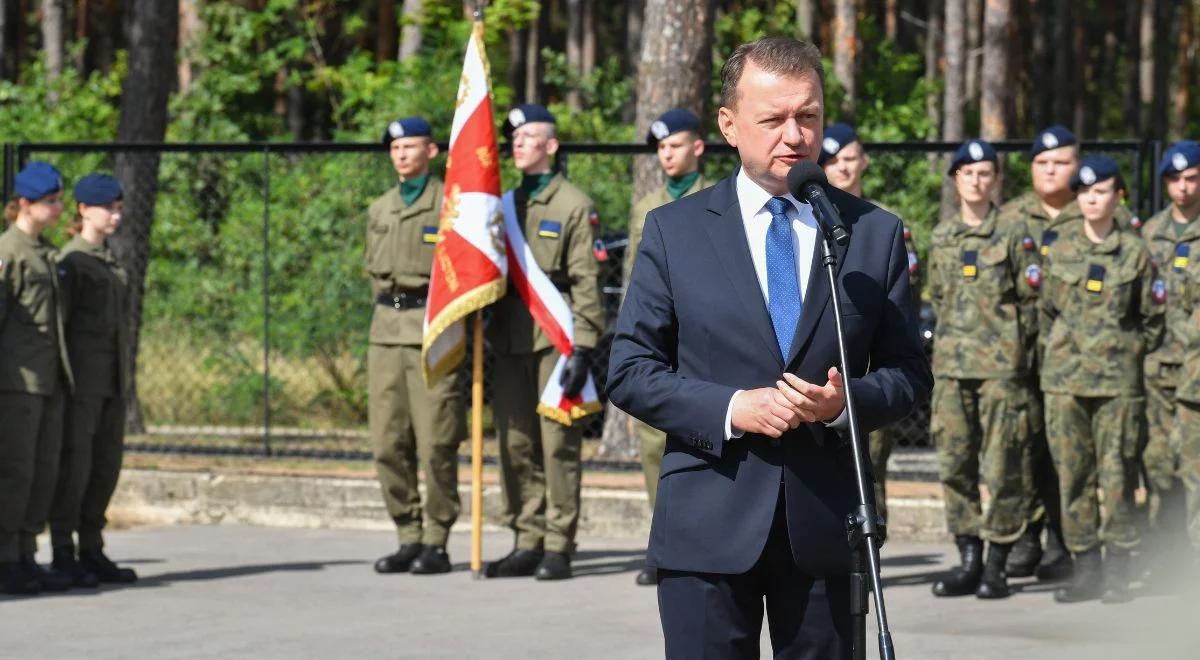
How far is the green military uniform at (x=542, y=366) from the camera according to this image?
9.38 meters

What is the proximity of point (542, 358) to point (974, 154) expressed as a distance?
2.38m

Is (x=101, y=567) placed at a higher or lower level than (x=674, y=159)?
lower

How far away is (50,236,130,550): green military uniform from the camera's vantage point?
9141 mm

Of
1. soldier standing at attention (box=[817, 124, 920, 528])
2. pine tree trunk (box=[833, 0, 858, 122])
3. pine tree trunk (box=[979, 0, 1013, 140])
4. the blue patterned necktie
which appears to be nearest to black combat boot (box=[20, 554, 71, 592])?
soldier standing at attention (box=[817, 124, 920, 528])

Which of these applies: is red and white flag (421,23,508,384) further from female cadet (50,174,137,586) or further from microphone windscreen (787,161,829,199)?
microphone windscreen (787,161,829,199)

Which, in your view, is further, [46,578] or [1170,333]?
[46,578]

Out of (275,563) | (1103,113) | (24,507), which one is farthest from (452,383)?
(1103,113)

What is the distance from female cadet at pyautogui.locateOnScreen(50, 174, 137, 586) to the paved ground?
0.34 m

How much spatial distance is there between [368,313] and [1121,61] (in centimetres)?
4709

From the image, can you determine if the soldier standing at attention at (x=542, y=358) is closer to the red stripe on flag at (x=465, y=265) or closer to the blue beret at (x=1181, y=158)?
the red stripe on flag at (x=465, y=265)

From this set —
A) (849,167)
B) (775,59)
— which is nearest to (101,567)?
(849,167)

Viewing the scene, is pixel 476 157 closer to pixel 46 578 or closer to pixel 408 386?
pixel 408 386

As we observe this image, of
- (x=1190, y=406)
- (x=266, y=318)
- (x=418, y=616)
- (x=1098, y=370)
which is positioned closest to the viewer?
(x=418, y=616)

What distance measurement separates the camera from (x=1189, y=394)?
330 inches
